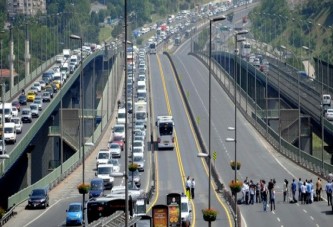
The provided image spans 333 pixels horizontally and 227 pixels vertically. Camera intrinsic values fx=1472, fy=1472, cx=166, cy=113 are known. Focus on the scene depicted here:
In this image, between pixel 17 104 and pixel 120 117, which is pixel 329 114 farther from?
pixel 17 104

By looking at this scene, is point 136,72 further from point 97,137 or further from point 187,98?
point 97,137

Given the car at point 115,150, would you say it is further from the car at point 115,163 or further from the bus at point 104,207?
the bus at point 104,207

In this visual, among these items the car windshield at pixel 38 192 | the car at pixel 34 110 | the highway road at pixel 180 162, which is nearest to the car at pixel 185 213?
the highway road at pixel 180 162

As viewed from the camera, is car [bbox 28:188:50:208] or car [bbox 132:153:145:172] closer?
car [bbox 28:188:50:208]

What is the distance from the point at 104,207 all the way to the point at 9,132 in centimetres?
5667

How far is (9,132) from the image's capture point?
115 metres

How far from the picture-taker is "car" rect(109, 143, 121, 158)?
365ft

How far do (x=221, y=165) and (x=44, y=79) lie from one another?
253 ft

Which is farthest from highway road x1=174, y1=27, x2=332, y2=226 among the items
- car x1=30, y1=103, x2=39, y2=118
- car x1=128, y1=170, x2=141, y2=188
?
car x1=30, y1=103, x2=39, y2=118

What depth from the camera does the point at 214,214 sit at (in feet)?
209

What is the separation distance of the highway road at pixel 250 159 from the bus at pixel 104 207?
43.4 ft

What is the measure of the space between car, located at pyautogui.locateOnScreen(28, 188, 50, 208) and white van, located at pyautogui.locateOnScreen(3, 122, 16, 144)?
30678 mm

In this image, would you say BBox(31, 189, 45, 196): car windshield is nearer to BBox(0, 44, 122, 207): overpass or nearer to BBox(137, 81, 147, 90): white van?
BBox(0, 44, 122, 207): overpass

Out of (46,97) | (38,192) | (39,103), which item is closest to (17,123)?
(39,103)
